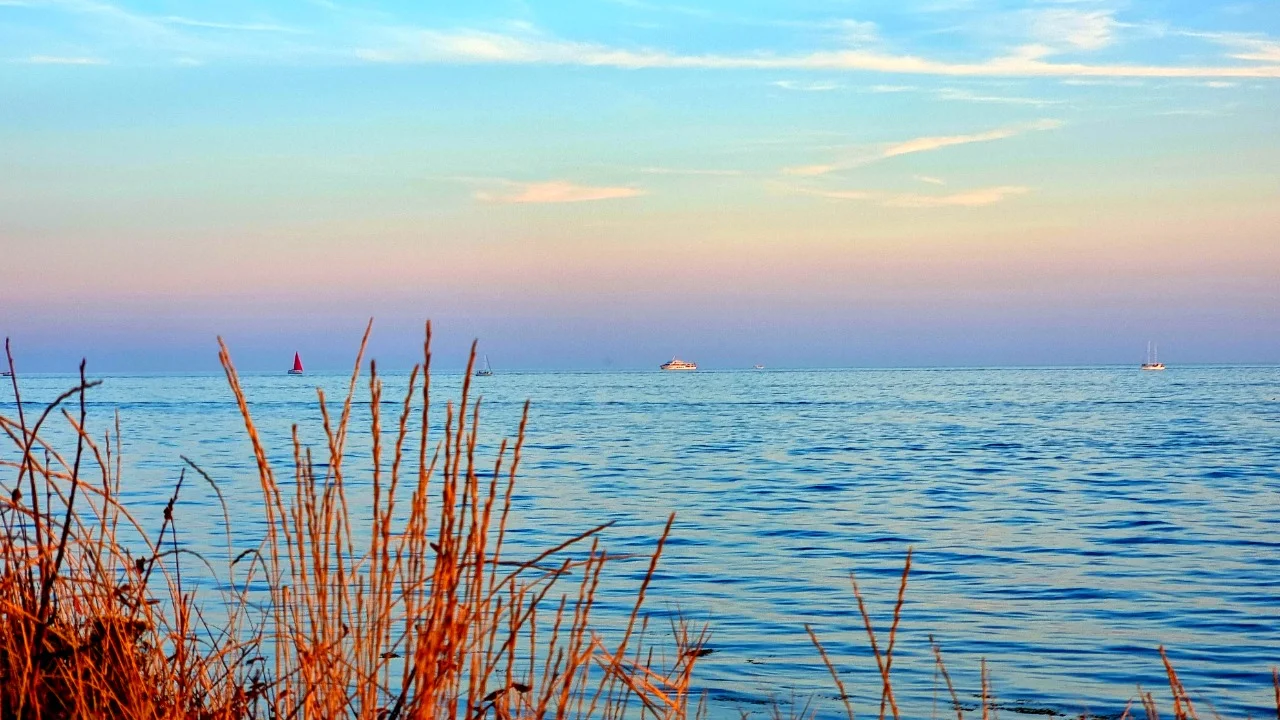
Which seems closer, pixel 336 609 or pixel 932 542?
pixel 336 609

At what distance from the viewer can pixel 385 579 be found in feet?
8.45

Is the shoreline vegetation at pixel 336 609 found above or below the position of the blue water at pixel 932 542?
above

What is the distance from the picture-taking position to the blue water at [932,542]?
8.27 meters

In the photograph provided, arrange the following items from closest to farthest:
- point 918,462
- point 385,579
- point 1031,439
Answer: point 385,579 < point 918,462 < point 1031,439

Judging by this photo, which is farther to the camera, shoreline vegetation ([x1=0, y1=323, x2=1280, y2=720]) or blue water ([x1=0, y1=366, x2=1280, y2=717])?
blue water ([x1=0, y1=366, x2=1280, y2=717])

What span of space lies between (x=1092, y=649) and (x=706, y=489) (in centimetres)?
1238

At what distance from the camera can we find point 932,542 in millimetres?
14469

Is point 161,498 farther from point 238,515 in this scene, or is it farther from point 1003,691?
point 1003,691

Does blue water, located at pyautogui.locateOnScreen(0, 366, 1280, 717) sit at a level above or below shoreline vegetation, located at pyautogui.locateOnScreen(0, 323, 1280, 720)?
below

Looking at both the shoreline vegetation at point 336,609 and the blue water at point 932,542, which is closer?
the shoreline vegetation at point 336,609

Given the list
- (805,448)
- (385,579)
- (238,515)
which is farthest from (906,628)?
(805,448)

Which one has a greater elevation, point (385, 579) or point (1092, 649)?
point (385, 579)

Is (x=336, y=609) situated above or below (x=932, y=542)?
above

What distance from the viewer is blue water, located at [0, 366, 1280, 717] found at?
8.27 m
